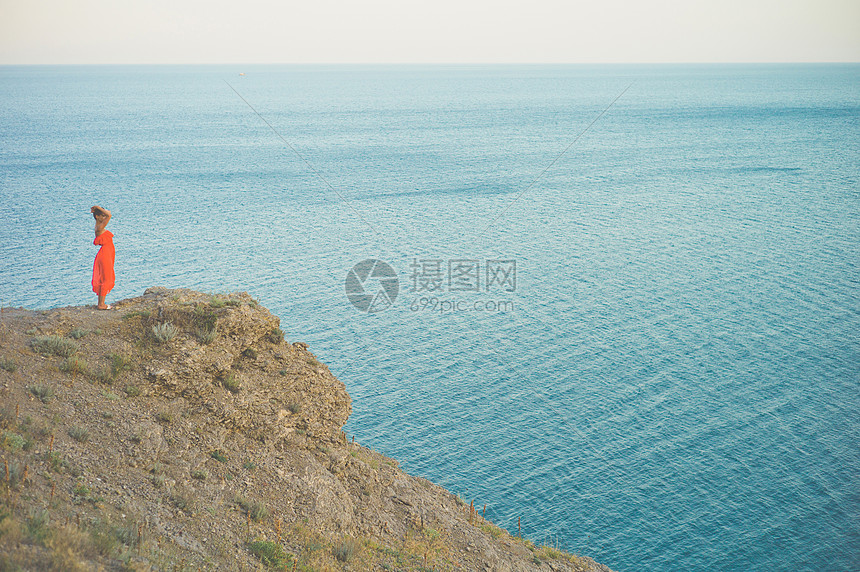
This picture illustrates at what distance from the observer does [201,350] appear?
74.3 feet

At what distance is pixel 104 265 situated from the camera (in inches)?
890

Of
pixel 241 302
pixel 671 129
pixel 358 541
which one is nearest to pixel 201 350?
pixel 241 302

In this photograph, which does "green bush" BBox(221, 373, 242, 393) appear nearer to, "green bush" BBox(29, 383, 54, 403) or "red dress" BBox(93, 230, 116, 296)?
"red dress" BBox(93, 230, 116, 296)

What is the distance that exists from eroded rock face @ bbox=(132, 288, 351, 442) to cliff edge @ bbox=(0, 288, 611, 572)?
6 centimetres

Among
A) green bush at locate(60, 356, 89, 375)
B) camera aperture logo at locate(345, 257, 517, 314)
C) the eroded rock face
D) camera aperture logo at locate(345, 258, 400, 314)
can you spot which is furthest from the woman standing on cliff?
camera aperture logo at locate(345, 257, 517, 314)

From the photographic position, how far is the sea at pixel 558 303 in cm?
3875

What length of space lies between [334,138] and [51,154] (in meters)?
62.0

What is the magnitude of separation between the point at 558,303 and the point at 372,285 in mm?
19560

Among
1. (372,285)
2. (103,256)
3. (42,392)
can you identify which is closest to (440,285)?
(372,285)

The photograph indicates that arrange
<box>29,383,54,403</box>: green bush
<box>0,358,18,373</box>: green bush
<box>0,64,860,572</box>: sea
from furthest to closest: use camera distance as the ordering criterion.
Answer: <box>0,64,860,572</box>: sea < <box>0,358,18,373</box>: green bush < <box>29,383,54,403</box>: green bush

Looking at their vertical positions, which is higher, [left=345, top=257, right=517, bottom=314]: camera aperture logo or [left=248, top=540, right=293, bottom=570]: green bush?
[left=248, top=540, right=293, bottom=570]: green bush

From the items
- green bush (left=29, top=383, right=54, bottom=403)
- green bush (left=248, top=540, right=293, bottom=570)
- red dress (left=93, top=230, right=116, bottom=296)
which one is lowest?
green bush (left=248, top=540, right=293, bottom=570)

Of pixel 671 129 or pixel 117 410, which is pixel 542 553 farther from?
pixel 671 129

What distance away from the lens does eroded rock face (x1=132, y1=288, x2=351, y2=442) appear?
22125 mm
